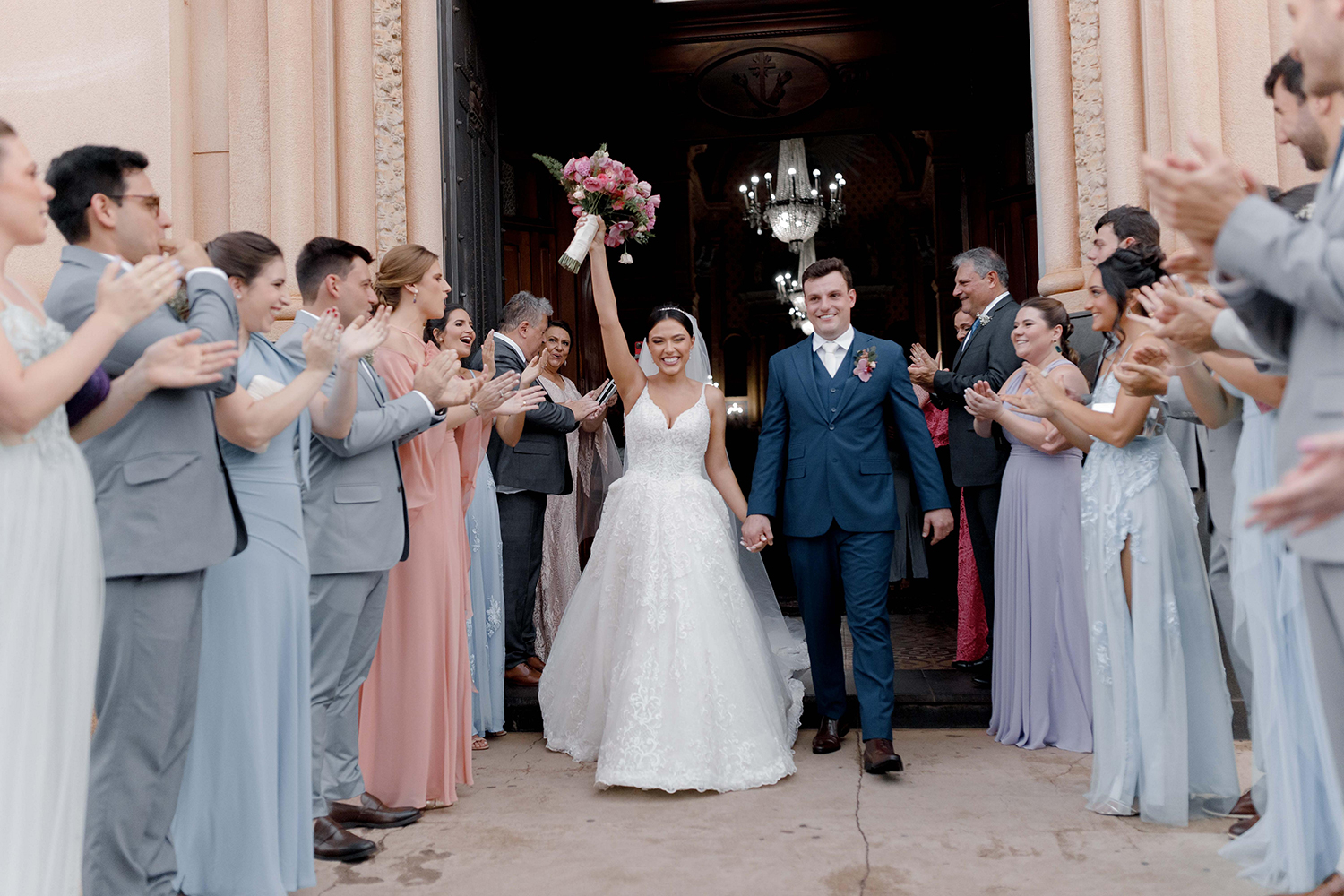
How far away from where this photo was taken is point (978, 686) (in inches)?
200

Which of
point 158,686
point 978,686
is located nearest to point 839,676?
point 978,686

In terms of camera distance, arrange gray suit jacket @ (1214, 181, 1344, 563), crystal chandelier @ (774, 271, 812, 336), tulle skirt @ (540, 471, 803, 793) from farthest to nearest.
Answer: crystal chandelier @ (774, 271, 812, 336), tulle skirt @ (540, 471, 803, 793), gray suit jacket @ (1214, 181, 1344, 563)

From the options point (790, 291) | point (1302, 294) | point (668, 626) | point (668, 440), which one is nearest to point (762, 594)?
point (668, 440)

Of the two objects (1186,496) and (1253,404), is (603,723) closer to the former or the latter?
(1186,496)

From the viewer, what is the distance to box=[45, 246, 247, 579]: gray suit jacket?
A: 7.77 feet

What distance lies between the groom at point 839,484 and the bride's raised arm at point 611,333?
2.01 feet

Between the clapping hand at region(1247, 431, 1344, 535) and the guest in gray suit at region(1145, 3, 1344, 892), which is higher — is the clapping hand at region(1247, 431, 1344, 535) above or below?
below

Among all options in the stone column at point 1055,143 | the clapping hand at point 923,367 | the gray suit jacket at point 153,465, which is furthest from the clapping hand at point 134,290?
the stone column at point 1055,143

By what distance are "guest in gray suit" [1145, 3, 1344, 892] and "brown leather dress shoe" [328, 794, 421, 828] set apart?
280cm

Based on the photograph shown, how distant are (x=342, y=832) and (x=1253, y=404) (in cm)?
296

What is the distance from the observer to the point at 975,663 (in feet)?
18.2

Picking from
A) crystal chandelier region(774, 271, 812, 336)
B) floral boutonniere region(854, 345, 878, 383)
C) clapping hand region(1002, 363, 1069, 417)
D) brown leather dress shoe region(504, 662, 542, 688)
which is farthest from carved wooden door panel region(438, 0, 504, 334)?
crystal chandelier region(774, 271, 812, 336)

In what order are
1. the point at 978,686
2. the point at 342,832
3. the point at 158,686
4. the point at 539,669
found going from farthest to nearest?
the point at 539,669, the point at 978,686, the point at 342,832, the point at 158,686

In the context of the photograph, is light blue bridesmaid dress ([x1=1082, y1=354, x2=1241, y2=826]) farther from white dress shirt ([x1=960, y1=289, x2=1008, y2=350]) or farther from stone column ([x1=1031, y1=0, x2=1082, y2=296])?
stone column ([x1=1031, y1=0, x2=1082, y2=296])
